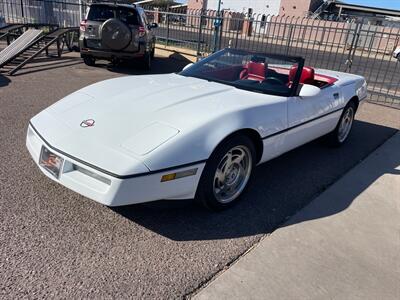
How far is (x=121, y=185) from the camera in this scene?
7.75 ft

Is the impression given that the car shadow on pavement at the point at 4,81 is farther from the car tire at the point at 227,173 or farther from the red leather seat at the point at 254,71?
the car tire at the point at 227,173

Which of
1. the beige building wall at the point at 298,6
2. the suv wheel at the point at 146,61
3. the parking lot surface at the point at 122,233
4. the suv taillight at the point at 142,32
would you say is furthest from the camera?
the beige building wall at the point at 298,6

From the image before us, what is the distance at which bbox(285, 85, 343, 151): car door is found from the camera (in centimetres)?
362

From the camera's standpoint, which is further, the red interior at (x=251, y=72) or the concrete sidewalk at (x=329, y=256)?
the red interior at (x=251, y=72)

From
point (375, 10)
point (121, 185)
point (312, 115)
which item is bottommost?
point (121, 185)

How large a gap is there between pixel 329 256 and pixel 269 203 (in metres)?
0.80

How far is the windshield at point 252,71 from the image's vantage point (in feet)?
12.2

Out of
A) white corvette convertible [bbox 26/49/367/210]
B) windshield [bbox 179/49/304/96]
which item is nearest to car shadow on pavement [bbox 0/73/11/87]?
Answer: white corvette convertible [bbox 26/49/367/210]

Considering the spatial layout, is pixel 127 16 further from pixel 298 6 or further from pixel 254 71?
pixel 298 6

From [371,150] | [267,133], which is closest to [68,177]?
[267,133]

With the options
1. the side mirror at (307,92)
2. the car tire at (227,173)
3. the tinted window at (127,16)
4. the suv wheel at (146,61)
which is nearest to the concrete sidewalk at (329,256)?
the car tire at (227,173)

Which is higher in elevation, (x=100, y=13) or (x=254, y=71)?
(x=100, y=13)

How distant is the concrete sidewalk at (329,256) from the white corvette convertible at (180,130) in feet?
2.08

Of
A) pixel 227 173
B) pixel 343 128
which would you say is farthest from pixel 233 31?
pixel 227 173
